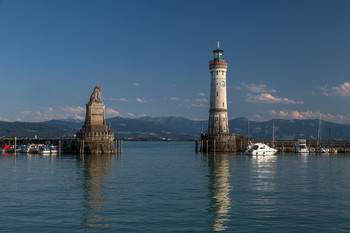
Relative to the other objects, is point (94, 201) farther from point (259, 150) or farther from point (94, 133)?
point (259, 150)

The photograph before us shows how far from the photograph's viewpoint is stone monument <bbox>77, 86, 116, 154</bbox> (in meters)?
97.5

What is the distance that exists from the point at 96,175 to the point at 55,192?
48.6 ft

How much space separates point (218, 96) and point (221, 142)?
13523 millimetres

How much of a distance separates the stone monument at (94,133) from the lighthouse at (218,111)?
101 feet

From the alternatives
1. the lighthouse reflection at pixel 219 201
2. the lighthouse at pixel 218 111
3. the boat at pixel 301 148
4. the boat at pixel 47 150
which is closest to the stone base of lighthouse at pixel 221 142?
the lighthouse at pixel 218 111

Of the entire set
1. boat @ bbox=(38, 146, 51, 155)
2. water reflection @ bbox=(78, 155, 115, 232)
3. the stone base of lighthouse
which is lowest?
water reflection @ bbox=(78, 155, 115, 232)

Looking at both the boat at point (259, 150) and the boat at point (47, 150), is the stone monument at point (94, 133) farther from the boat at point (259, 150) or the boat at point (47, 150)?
the boat at point (259, 150)

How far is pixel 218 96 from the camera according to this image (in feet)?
364

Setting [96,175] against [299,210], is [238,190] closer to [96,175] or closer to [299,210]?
[299,210]

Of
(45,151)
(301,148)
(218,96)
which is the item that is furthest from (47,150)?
(301,148)

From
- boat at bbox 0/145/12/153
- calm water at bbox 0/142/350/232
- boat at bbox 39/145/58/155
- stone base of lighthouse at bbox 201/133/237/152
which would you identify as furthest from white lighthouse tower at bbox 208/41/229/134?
calm water at bbox 0/142/350/232

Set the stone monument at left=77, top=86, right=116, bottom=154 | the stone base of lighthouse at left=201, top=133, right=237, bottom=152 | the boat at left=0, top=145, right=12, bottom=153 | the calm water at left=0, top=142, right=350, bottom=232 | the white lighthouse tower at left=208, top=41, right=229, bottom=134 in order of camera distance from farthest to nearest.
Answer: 1. the boat at left=0, top=145, right=12, bottom=153
2. the stone base of lighthouse at left=201, top=133, right=237, bottom=152
3. the white lighthouse tower at left=208, top=41, right=229, bottom=134
4. the stone monument at left=77, top=86, right=116, bottom=154
5. the calm water at left=0, top=142, right=350, bottom=232

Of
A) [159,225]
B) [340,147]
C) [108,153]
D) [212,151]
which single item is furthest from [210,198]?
[340,147]

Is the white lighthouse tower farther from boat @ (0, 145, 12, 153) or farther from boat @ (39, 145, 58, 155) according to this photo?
boat @ (0, 145, 12, 153)
